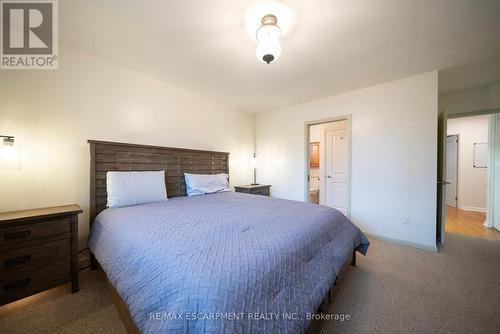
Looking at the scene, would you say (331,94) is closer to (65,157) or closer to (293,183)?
(293,183)

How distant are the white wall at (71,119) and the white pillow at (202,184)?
662 millimetres

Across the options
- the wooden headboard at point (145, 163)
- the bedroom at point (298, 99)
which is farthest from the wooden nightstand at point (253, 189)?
the bedroom at point (298, 99)

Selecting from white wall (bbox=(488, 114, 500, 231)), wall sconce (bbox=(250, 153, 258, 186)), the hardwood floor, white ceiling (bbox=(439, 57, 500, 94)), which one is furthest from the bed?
white wall (bbox=(488, 114, 500, 231))

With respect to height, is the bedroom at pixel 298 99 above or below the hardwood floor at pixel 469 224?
above

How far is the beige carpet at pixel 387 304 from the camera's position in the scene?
1.29 meters

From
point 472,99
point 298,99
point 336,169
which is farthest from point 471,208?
point 298,99

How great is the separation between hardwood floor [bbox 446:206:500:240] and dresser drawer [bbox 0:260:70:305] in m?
5.29

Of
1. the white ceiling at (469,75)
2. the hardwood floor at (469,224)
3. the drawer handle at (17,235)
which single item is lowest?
the hardwood floor at (469,224)

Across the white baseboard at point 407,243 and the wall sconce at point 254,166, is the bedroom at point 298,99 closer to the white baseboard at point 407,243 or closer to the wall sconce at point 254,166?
the white baseboard at point 407,243

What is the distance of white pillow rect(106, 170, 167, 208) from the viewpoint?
6.37 feet

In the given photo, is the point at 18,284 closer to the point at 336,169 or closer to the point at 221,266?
the point at 221,266

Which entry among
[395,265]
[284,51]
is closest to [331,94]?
[284,51]

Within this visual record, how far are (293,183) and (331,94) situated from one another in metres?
1.80

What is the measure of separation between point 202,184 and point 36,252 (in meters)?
1.71
